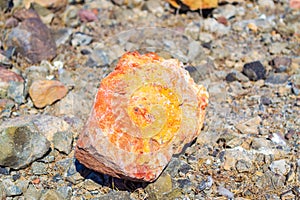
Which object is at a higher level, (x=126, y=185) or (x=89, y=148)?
(x=89, y=148)

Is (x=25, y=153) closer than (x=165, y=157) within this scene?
No

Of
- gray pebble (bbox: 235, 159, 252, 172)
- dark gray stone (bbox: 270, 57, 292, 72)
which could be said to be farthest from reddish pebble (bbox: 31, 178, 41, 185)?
dark gray stone (bbox: 270, 57, 292, 72)

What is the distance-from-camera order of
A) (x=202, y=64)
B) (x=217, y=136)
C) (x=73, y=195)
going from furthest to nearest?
(x=202, y=64), (x=217, y=136), (x=73, y=195)

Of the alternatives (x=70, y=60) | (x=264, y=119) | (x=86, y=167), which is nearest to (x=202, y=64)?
(x=264, y=119)

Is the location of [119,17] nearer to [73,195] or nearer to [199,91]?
[199,91]

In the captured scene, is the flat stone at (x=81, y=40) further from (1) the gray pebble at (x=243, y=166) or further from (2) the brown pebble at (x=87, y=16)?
(1) the gray pebble at (x=243, y=166)

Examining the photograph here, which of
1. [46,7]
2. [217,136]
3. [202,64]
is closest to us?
[217,136]

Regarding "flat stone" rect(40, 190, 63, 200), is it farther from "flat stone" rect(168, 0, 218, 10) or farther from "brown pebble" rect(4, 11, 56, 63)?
"flat stone" rect(168, 0, 218, 10)

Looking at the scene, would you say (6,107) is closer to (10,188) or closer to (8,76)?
(8,76)
